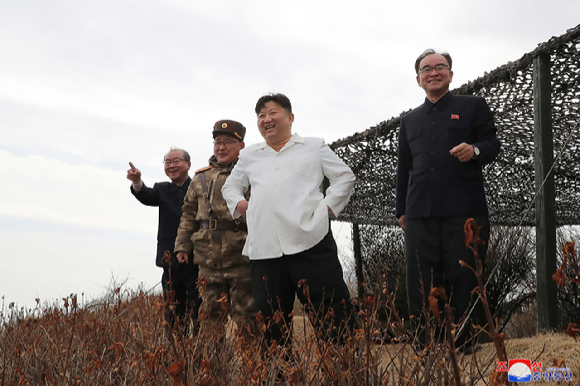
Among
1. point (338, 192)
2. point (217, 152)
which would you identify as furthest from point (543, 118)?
point (217, 152)

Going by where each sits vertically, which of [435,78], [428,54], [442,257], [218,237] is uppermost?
[428,54]

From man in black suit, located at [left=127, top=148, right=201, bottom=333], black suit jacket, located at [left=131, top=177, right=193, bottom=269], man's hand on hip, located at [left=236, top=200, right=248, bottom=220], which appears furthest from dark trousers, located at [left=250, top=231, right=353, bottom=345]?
black suit jacket, located at [left=131, top=177, right=193, bottom=269]

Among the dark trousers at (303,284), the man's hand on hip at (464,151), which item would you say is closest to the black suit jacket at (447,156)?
the man's hand on hip at (464,151)

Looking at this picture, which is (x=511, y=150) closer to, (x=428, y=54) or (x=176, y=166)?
(x=428, y=54)

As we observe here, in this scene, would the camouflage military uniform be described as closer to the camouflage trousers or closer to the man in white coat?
the camouflage trousers

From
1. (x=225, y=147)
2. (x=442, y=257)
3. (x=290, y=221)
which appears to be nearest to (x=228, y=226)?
(x=225, y=147)

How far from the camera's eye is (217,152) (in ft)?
13.8

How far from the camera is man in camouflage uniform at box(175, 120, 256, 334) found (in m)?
3.72

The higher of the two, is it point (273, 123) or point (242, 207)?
point (273, 123)

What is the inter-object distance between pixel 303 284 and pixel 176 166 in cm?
250

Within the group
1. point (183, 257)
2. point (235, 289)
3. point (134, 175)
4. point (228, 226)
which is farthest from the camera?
point (134, 175)

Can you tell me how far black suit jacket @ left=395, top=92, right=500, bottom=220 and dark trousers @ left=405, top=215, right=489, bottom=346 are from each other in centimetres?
9

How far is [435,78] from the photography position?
3490mm

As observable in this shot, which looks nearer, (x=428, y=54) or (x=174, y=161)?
(x=428, y=54)
